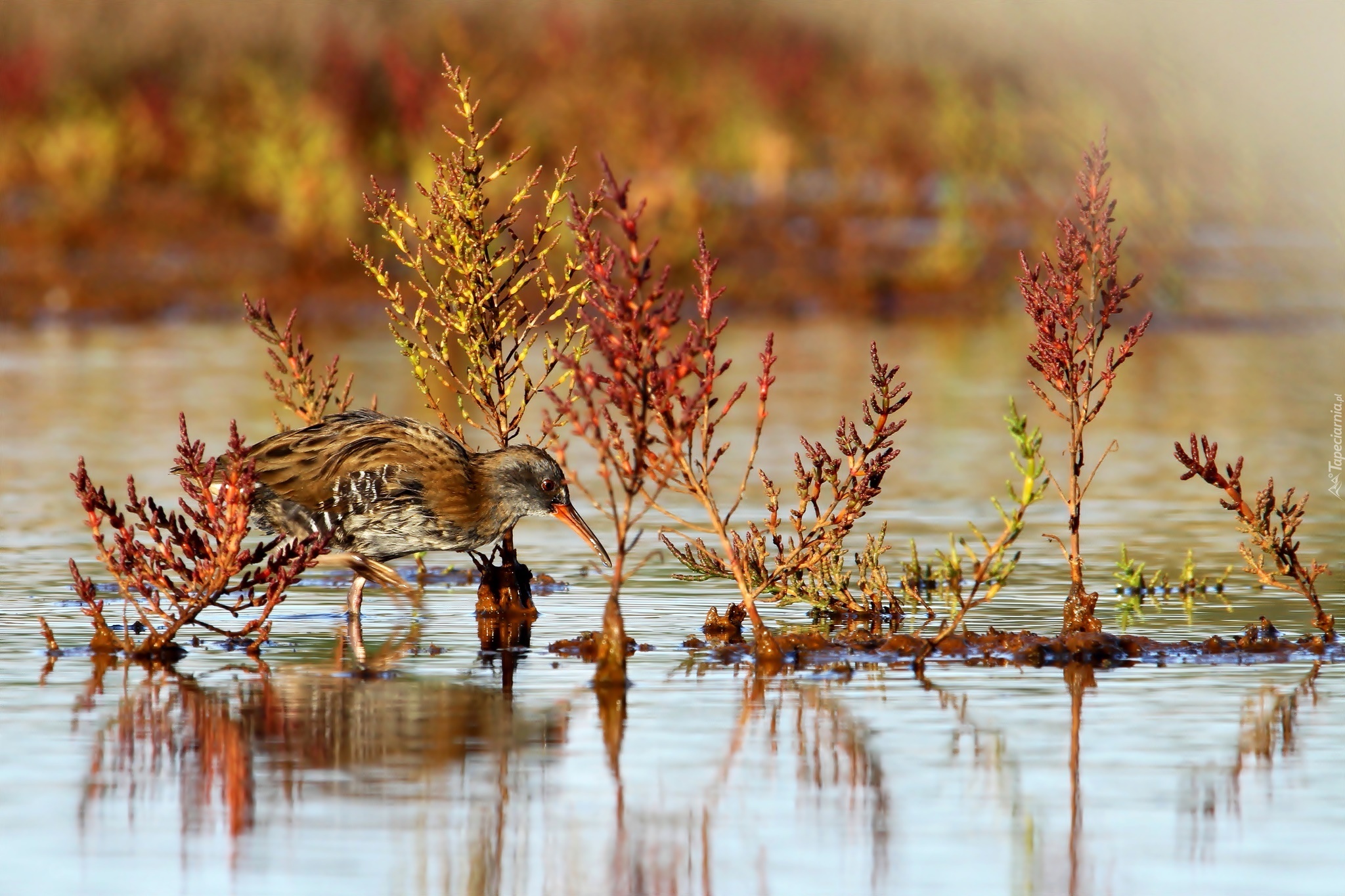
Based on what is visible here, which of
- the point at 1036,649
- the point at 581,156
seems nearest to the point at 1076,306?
the point at 1036,649

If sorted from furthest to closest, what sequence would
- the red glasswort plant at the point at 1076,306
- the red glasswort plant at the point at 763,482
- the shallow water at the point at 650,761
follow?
the red glasswort plant at the point at 1076,306 < the red glasswort plant at the point at 763,482 < the shallow water at the point at 650,761

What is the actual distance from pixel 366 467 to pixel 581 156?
89.5ft

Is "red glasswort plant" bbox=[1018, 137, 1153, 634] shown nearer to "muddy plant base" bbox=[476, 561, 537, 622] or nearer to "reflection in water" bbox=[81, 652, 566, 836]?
"muddy plant base" bbox=[476, 561, 537, 622]

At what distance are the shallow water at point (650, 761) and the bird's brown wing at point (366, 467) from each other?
0.52m

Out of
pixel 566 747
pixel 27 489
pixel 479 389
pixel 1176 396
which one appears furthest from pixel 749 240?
pixel 566 747

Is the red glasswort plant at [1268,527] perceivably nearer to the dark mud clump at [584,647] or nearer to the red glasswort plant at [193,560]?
the dark mud clump at [584,647]

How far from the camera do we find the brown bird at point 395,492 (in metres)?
10.7

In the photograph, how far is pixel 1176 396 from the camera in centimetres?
2111

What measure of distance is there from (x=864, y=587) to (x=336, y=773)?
3613 mm

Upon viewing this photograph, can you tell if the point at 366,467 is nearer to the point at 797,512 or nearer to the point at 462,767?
the point at 797,512

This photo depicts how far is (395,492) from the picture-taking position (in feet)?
35.0

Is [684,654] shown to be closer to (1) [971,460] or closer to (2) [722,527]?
(2) [722,527]

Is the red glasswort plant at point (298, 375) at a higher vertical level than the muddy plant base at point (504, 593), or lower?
higher

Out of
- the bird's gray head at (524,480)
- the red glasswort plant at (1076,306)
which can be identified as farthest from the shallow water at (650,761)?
the red glasswort plant at (1076,306)
